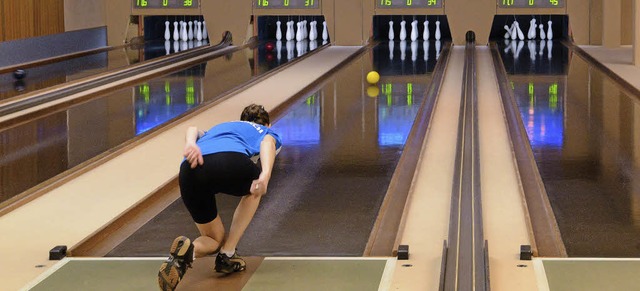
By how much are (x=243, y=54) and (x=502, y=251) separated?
812 cm

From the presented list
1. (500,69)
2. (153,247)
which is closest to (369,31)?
(500,69)

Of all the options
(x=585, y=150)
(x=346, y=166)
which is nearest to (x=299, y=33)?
(x=585, y=150)

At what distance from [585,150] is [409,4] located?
7.66 meters

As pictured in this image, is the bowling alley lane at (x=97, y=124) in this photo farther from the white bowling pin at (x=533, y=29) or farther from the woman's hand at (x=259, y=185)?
the white bowling pin at (x=533, y=29)

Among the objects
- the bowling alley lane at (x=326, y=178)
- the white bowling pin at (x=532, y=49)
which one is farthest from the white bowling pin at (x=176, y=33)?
the bowling alley lane at (x=326, y=178)

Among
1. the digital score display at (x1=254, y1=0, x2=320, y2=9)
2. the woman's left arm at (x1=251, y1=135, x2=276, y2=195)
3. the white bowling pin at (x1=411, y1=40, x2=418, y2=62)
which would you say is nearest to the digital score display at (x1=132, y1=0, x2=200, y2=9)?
the digital score display at (x1=254, y1=0, x2=320, y2=9)

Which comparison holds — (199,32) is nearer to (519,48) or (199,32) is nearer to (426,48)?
(426,48)

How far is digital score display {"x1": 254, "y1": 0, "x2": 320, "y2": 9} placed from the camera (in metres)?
13.2

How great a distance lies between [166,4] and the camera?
13.3 m

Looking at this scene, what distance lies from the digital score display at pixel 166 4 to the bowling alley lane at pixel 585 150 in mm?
4863

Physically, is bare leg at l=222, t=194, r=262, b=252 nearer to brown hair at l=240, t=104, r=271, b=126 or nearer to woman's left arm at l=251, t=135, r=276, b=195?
woman's left arm at l=251, t=135, r=276, b=195

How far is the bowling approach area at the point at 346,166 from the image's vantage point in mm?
3521

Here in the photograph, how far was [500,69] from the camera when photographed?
9523 mm

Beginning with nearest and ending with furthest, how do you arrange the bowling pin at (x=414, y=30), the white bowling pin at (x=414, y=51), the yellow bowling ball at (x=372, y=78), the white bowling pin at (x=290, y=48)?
the yellow bowling ball at (x=372, y=78) → the white bowling pin at (x=414, y=51) → the white bowling pin at (x=290, y=48) → the bowling pin at (x=414, y=30)
